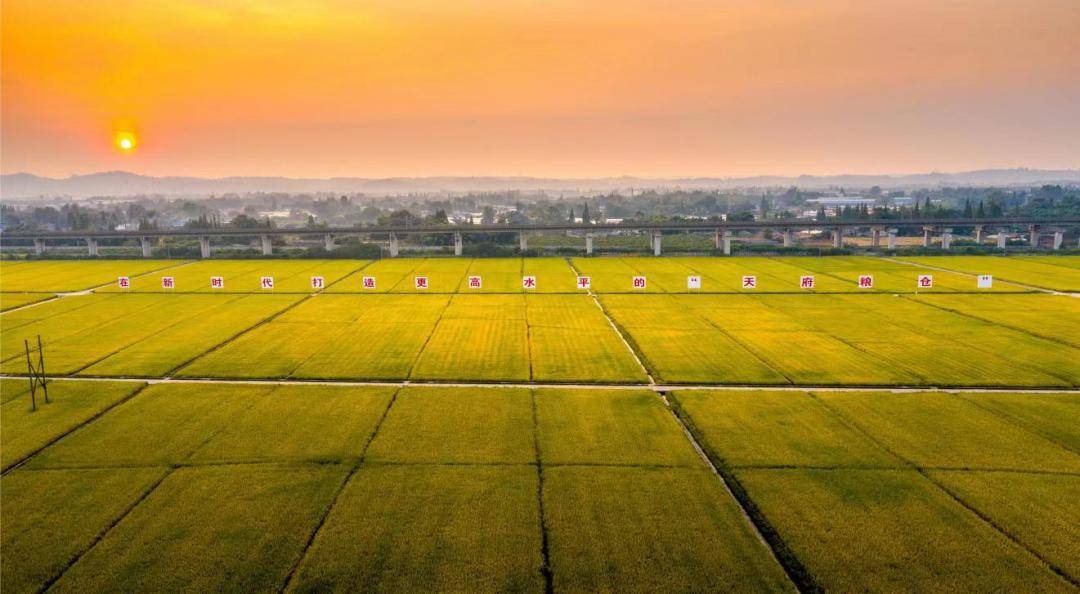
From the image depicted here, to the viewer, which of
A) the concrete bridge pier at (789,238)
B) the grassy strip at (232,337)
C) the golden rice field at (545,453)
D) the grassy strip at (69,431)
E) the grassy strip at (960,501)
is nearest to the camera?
the grassy strip at (960,501)

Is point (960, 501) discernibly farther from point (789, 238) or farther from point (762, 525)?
point (789, 238)

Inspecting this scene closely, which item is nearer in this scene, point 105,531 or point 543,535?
point 543,535

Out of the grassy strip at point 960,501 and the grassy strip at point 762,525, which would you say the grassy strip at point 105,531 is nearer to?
the grassy strip at point 762,525

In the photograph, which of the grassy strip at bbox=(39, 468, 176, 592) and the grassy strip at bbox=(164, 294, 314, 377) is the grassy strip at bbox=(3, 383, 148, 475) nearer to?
the grassy strip at bbox=(164, 294, 314, 377)

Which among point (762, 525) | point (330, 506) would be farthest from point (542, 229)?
point (762, 525)

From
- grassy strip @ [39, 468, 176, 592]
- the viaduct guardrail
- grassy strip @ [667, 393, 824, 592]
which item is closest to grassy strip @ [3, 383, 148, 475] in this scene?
grassy strip @ [39, 468, 176, 592]

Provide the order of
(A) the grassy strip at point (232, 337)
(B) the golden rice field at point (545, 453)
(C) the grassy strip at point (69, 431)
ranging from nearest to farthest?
(B) the golden rice field at point (545, 453)
(C) the grassy strip at point (69, 431)
(A) the grassy strip at point (232, 337)

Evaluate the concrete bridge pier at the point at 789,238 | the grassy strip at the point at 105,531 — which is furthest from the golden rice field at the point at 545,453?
the concrete bridge pier at the point at 789,238

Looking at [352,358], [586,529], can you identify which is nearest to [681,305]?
[352,358]

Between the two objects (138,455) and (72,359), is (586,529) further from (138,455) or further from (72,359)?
(72,359)
